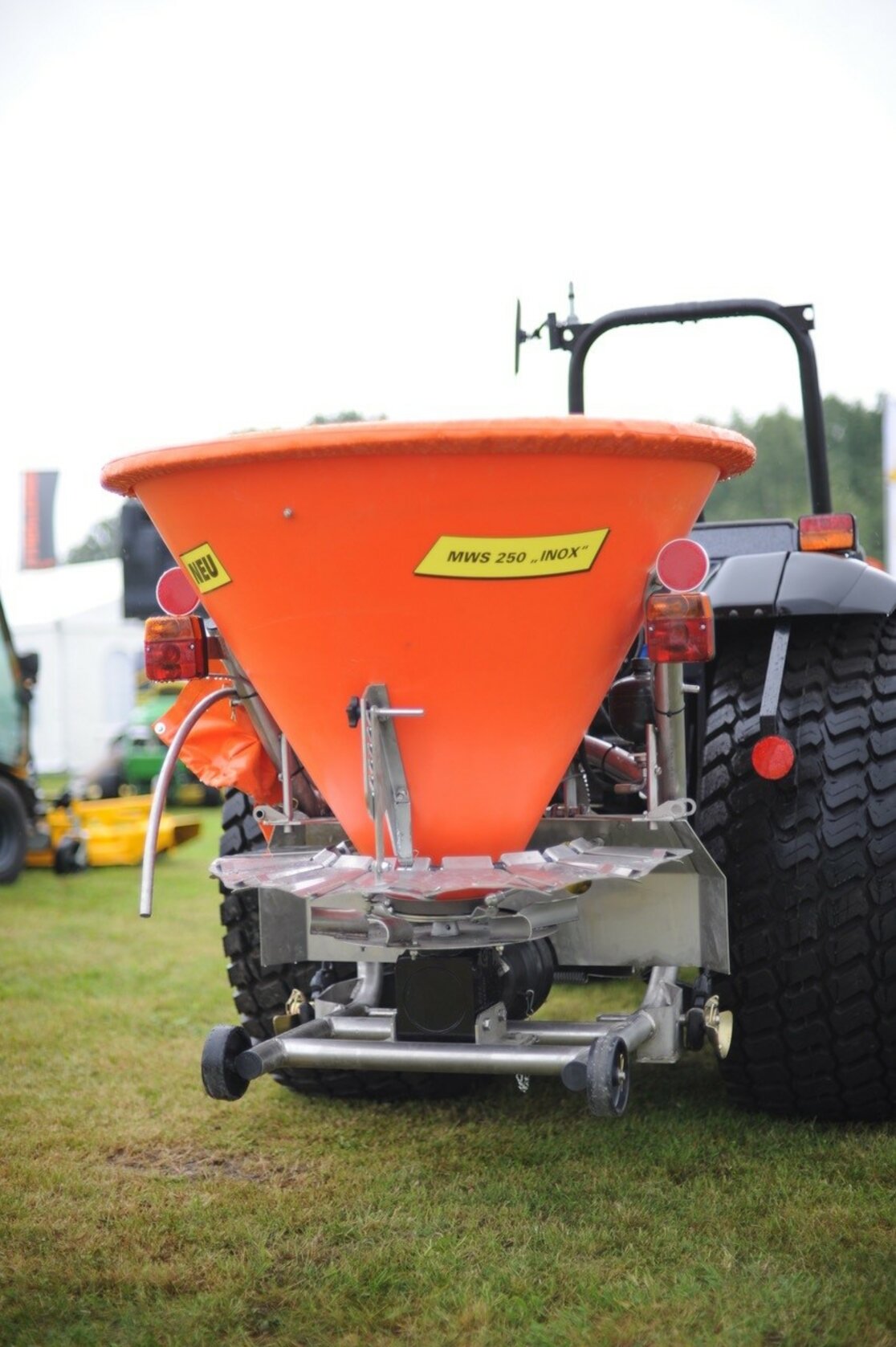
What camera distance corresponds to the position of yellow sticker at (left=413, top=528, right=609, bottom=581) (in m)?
2.40

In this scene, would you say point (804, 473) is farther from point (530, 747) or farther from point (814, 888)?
point (530, 747)

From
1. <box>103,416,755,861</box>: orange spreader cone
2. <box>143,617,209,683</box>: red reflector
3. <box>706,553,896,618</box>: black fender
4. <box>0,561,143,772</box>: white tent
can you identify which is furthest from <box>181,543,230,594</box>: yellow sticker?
<box>0,561,143,772</box>: white tent

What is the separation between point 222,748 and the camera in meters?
3.12

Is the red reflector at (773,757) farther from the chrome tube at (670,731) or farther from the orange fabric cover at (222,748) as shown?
the orange fabric cover at (222,748)

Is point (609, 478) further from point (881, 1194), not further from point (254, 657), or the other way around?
point (881, 1194)

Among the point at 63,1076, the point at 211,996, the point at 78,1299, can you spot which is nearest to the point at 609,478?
the point at 78,1299

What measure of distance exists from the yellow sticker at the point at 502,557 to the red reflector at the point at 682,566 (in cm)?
16

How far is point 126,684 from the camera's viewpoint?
48.9 ft

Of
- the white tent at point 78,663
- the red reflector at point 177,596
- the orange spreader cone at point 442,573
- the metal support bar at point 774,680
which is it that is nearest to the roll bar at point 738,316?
the metal support bar at point 774,680

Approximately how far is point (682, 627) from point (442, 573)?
467 millimetres

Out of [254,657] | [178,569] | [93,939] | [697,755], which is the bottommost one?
[93,939]

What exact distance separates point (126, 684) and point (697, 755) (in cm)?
1210

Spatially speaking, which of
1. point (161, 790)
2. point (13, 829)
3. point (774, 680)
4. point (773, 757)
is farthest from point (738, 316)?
point (13, 829)

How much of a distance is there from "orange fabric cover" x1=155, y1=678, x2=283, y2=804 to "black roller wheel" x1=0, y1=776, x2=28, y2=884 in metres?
5.54
